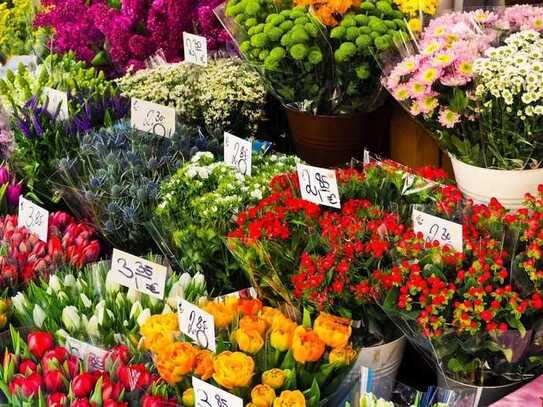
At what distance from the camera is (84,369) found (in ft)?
5.57

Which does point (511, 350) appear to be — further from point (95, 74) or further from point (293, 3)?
point (95, 74)

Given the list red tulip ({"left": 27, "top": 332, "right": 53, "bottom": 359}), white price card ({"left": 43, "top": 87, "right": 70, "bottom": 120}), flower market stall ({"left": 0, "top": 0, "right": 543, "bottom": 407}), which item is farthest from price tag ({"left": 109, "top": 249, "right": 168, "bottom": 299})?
white price card ({"left": 43, "top": 87, "right": 70, "bottom": 120})

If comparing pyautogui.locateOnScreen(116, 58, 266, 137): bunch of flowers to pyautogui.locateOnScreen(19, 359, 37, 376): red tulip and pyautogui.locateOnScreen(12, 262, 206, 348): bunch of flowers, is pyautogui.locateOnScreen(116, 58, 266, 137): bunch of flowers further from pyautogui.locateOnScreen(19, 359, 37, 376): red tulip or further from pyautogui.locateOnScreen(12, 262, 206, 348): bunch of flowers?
pyautogui.locateOnScreen(19, 359, 37, 376): red tulip

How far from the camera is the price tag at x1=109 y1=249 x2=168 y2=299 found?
190cm

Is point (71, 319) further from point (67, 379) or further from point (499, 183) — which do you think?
point (499, 183)

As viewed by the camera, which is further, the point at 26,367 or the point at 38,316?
the point at 38,316

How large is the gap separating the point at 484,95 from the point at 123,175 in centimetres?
106

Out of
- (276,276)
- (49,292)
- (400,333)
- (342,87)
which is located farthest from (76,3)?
(400,333)

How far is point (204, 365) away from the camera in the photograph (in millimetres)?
1554

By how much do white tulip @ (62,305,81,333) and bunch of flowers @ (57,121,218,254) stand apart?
0.47 metres

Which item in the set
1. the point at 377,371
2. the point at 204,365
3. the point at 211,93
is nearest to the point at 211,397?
the point at 204,365

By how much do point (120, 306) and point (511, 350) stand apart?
89cm

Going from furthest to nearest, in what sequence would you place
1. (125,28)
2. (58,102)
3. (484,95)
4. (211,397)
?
(125,28)
(58,102)
(484,95)
(211,397)

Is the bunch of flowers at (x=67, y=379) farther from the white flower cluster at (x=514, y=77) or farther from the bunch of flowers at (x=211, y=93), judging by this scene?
the bunch of flowers at (x=211, y=93)
